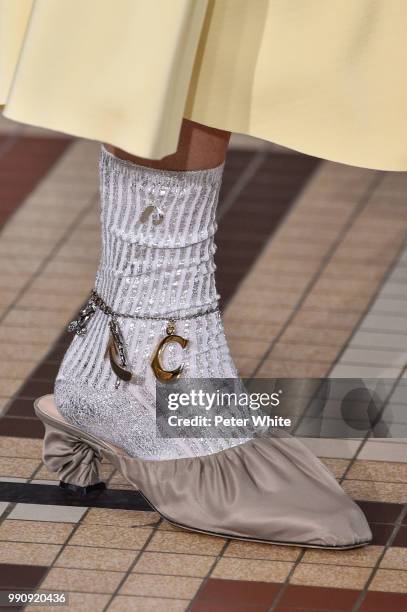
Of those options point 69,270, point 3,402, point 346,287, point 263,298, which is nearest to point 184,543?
point 3,402

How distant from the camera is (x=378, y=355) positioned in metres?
3.12

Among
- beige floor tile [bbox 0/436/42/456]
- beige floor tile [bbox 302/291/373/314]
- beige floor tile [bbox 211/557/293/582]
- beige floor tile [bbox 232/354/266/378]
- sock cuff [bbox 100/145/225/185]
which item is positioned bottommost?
beige floor tile [bbox 0/436/42/456]

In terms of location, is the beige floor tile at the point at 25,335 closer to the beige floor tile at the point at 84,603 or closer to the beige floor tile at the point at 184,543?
the beige floor tile at the point at 184,543

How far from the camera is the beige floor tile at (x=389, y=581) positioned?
2160mm

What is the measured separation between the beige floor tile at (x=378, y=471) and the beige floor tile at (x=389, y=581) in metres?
0.37

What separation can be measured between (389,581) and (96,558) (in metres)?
0.46

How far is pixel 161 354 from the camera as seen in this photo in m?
2.25

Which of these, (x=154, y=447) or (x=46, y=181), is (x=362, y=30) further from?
(x=46, y=181)

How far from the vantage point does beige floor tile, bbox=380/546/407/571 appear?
223 cm

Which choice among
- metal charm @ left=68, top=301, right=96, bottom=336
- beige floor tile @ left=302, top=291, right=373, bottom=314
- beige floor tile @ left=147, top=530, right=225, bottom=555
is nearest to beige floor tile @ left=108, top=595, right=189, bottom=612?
beige floor tile @ left=147, top=530, right=225, bottom=555

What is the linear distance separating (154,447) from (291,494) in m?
0.23

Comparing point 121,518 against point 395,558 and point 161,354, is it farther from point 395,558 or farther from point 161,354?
point 395,558

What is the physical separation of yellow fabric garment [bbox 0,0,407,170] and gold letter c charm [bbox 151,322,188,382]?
378 mm

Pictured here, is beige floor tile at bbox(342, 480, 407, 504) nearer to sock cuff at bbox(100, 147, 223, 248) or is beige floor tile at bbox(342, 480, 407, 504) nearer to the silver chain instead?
the silver chain
